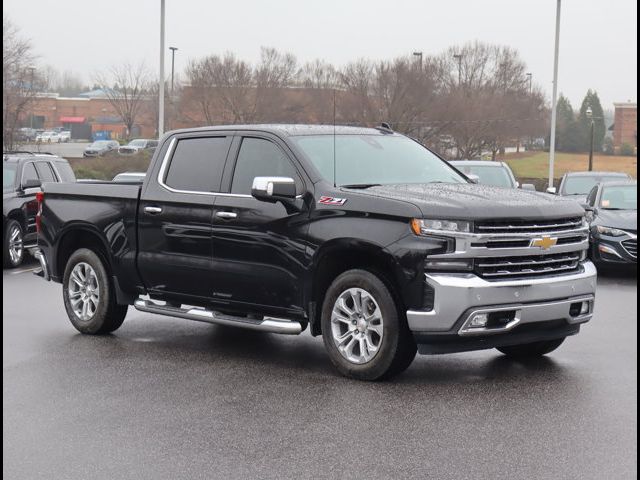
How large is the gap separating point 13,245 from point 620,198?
31.7 ft

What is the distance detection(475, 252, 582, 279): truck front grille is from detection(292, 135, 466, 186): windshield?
1.32m

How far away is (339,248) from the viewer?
8.11m

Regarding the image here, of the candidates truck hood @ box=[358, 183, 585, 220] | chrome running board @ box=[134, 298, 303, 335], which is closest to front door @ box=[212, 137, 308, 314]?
chrome running board @ box=[134, 298, 303, 335]

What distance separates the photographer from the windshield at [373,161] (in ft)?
28.6

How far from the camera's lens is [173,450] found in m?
6.01

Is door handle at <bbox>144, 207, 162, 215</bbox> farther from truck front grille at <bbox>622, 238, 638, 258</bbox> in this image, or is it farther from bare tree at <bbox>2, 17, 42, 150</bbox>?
bare tree at <bbox>2, 17, 42, 150</bbox>

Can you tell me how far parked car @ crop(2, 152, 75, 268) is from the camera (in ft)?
57.3

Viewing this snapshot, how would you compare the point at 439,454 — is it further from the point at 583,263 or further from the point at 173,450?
the point at 583,263

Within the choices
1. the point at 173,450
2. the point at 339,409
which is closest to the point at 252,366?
the point at 339,409

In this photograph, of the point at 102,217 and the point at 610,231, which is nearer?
the point at 102,217

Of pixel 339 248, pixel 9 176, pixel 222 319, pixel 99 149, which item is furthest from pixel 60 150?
pixel 339 248

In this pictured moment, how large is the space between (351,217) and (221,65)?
40682mm

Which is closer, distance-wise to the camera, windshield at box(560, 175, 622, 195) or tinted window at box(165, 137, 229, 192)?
tinted window at box(165, 137, 229, 192)

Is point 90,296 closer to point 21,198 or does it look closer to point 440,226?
point 440,226
